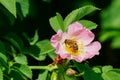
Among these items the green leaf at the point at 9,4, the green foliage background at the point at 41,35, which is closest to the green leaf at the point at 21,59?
the green foliage background at the point at 41,35

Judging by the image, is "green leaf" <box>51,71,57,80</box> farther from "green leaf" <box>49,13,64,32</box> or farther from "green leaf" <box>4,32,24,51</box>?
"green leaf" <box>4,32,24,51</box>

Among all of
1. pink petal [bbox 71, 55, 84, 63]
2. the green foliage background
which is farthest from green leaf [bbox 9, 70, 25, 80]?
pink petal [bbox 71, 55, 84, 63]

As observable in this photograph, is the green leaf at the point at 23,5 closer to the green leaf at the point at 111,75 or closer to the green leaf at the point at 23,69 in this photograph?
the green leaf at the point at 23,69

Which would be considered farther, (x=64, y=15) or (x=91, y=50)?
(x=64, y=15)

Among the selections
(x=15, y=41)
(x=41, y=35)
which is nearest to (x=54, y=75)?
(x=15, y=41)

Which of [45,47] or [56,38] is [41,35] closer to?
[45,47]

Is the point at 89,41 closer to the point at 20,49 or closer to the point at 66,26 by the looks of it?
the point at 66,26
